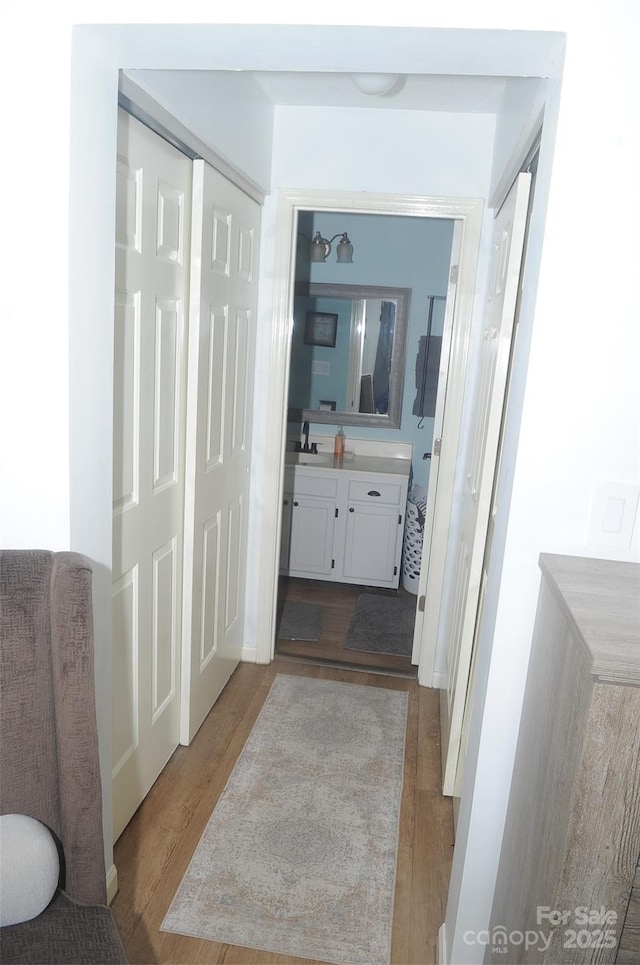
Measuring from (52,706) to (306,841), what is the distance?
115 cm

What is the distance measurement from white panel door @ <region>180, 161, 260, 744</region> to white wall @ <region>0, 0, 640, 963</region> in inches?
29.0

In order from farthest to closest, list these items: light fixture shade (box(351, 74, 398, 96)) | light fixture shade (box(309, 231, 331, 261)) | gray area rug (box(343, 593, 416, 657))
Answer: light fixture shade (box(309, 231, 331, 261)) < gray area rug (box(343, 593, 416, 657)) < light fixture shade (box(351, 74, 398, 96))

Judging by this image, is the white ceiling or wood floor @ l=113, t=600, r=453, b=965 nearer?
wood floor @ l=113, t=600, r=453, b=965

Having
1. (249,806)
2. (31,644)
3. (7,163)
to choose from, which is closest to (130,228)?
(7,163)

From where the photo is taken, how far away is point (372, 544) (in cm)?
410

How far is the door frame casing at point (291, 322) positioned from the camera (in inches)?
106

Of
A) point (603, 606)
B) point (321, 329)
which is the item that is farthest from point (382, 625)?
point (603, 606)

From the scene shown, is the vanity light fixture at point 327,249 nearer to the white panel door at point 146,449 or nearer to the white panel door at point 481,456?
the white panel door at point 481,456

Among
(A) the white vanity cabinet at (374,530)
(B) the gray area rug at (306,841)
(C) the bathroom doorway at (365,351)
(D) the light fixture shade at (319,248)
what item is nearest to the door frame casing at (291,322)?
(B) the gray area rug at (306,841)

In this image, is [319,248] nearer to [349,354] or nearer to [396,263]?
[396,263]

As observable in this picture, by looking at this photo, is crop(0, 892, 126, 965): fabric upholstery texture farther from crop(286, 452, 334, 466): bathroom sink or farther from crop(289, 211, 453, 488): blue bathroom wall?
crop(289, 211, 453, 488): blue bathroom wall

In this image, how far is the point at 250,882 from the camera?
6.25 ft

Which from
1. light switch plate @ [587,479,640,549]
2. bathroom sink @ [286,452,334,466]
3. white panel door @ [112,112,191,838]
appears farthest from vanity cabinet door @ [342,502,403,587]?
light switch plate @ [587,479,640,549]

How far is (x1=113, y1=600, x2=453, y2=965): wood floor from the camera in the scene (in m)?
1.70
